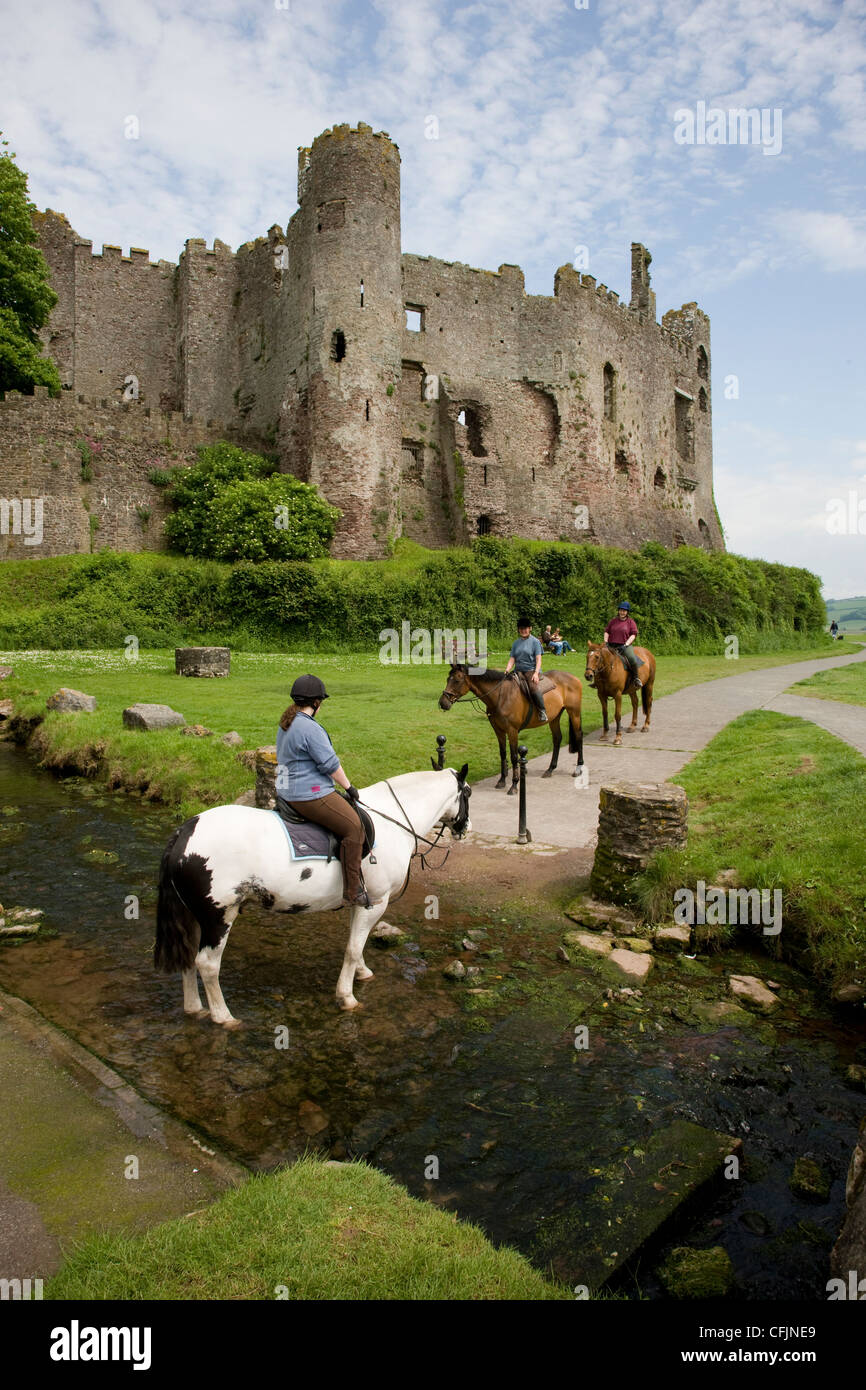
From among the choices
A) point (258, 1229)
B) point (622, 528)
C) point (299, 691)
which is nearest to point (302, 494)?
point (622, 528)

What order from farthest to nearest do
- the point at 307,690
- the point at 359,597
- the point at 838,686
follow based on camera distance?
1. the point at 359,597
2. the point at 838,686
3. the point at 307,690

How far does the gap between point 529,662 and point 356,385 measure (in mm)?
27781

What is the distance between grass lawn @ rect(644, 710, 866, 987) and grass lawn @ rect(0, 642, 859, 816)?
4.42 meters

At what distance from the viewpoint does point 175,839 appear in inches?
251

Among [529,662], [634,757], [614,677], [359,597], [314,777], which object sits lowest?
[634,757]

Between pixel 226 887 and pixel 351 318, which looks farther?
pixel 351 318

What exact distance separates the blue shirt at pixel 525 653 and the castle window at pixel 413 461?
1269 inches

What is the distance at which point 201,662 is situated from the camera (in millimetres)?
24531

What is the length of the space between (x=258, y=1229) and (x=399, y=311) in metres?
41.3

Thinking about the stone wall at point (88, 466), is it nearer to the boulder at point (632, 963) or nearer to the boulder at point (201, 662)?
the boulder at point (201, 662)

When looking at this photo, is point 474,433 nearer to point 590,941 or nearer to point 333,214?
point 333,214

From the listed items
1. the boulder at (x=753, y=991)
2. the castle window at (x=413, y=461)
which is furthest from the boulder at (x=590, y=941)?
the castle window at (x=413, y=461)

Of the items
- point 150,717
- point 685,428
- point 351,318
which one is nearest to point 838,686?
point 150,717

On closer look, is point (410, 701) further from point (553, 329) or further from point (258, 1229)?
point (553, 329)
